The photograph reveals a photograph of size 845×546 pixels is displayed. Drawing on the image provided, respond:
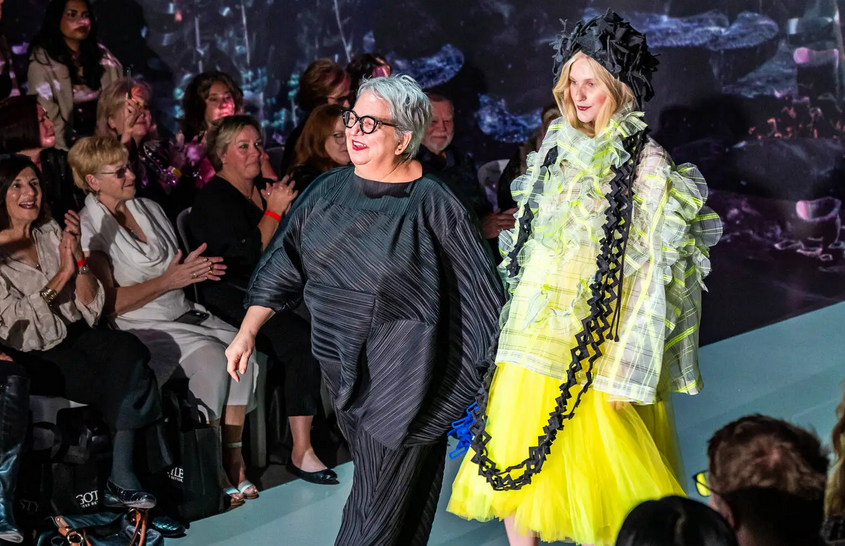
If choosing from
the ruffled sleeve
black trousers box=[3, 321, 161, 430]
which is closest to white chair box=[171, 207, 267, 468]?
black trousers box=[3, 321, 161, 430]

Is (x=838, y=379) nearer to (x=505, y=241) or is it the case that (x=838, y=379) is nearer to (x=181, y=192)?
(x=505, y=241)

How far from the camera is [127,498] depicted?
12.1ft

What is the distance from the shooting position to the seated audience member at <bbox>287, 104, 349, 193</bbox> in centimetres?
493

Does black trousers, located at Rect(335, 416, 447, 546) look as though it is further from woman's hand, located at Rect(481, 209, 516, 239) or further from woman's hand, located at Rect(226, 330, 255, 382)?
woman's hand, located at Rect(481, 209, 516, 239)

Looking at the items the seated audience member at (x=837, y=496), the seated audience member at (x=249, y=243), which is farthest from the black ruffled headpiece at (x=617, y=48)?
the seated audience member at (x=249, y=243)

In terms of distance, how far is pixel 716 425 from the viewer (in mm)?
4820

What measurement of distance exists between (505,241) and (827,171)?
3947mm

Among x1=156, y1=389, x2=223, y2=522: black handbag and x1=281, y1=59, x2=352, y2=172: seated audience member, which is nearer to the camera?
x1=156, y1=389, x2=223, y2=522: black handbag

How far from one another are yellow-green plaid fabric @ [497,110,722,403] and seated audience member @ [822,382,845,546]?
48 centimetres

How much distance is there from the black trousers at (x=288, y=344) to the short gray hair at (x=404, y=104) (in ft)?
5.52

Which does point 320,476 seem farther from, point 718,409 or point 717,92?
point 717,92

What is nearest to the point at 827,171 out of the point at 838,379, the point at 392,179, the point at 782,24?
the point at 782,24

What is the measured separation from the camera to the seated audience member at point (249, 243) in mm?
4406

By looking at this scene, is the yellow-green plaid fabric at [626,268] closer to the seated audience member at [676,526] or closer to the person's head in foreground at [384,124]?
the person's head in foreground at [384,124]
